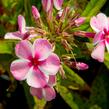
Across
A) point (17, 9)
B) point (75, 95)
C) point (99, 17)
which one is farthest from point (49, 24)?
point (75, 95)

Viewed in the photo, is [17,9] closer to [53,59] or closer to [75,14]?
[75,14]

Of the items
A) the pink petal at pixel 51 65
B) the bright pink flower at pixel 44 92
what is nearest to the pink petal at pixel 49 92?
the bright pink flower at pixel 44 92

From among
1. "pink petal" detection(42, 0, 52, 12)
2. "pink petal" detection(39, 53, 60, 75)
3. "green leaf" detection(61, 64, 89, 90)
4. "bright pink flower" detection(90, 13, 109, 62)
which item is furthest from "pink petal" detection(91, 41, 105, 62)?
"green leaf" detection(61, 64, 89, 90)

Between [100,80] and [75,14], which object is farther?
[100,80]

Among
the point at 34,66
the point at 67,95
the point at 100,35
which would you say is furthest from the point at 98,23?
the point at 67,95

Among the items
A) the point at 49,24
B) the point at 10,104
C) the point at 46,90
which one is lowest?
the point at 10,104

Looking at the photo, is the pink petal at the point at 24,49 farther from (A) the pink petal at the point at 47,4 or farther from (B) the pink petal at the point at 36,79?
(A) the pink petal at the point at 47,4
